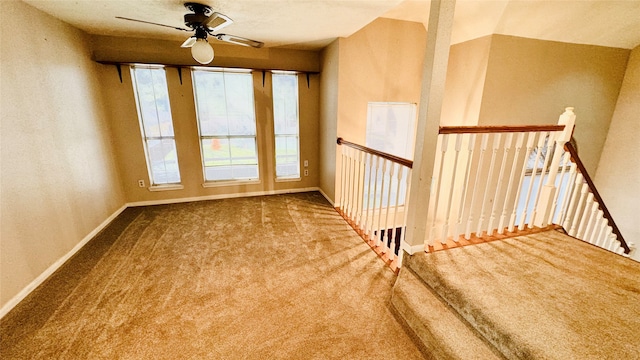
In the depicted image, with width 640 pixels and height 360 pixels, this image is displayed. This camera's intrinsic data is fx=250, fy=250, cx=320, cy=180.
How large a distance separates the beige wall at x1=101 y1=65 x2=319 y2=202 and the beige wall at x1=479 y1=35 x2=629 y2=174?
263 cm

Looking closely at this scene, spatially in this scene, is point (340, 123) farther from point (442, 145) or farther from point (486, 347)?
point (486, 347)

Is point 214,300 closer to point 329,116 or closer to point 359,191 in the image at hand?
point 359,191

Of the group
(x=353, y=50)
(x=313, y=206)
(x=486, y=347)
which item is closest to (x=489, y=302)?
(x=486, y=347)

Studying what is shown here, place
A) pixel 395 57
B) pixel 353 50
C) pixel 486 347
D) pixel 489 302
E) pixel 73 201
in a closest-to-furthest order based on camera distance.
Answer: pixel 486 347, pixel 489 302, pixel 73 201, pixel 353 50, pixel 395 57

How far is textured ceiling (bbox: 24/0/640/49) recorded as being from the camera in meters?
2.30

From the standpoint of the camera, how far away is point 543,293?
5.17ft

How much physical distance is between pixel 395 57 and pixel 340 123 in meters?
1.33

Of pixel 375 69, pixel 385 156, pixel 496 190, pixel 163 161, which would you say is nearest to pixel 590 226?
pixel 496 190

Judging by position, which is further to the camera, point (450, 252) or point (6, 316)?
point (450, 252)

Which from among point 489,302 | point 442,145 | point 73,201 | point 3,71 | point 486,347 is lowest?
Answer: point 486,347

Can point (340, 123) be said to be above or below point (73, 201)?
above

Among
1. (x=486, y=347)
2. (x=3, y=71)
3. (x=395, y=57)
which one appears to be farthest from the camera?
(x=395, y=57)

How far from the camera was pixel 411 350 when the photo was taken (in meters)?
Answer: 1.57

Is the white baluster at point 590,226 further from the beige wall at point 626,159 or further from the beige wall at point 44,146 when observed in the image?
the beige wall at point 44,146
